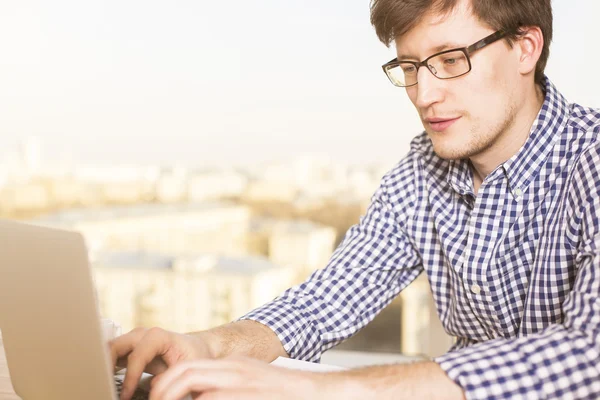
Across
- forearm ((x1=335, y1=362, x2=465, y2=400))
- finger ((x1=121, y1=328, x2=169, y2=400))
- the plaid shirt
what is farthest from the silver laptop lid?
the plaid shirt

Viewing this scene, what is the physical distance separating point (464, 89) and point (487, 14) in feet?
0.48

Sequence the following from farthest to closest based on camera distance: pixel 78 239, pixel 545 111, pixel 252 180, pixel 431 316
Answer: pixel 252 180 < pixel 431 316 < pixel 545 111 < pixel 78 239

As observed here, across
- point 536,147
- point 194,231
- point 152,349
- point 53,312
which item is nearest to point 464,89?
point 536,147

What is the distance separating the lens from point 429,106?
1.27 m

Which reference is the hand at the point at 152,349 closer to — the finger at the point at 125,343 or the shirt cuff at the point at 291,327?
the finger at the point at 125,343

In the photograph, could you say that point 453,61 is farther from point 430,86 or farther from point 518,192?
point 518,192

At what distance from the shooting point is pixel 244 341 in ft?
3.73

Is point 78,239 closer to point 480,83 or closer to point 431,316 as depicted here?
point 480,83

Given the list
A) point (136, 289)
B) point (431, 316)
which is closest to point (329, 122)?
point (431, 316)

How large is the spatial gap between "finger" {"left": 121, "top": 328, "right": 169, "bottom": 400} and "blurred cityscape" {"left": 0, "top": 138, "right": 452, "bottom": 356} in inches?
86.4

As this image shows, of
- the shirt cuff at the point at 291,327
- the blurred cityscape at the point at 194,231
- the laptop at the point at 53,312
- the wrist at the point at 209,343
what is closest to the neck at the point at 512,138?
the shirt cuff at the point at 291,327

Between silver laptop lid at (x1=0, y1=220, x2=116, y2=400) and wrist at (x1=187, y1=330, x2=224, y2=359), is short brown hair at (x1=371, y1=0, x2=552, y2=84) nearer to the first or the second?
wrist at (x1=187, y1=330, x2=224, y2=359)

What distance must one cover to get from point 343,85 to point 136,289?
148 cm

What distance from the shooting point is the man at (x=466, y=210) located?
1098 millimetres
